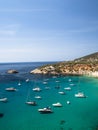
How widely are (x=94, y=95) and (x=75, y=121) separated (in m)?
30.7

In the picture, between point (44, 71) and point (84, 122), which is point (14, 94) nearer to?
point (84, 122)

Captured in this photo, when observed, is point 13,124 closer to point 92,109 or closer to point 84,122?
point 84,122

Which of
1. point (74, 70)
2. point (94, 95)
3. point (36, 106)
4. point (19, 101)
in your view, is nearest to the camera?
point (36, 106)

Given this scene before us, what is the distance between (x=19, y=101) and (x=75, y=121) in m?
25.3

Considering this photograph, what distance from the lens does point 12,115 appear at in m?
55.9

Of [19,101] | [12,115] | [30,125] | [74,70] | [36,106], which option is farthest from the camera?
[74,70]

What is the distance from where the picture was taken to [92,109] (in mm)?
61000

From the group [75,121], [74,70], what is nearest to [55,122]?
[75,121]

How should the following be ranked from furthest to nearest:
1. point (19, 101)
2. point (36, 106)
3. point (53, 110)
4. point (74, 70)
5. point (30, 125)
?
point (74, 70), point (19, 101), point (36, 106), point (53, 110), point (30, 125)

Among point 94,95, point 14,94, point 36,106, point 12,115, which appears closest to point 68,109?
point 36,106

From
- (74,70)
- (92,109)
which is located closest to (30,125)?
(92,109)

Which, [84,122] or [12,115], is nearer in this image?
[84,122]

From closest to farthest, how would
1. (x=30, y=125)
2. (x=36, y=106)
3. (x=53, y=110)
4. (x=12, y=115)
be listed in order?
(x=30, y=125)
(x=12, y=115)
(x=53, y=110)
(x=36, y=106)

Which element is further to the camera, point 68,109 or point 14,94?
point 14,94
